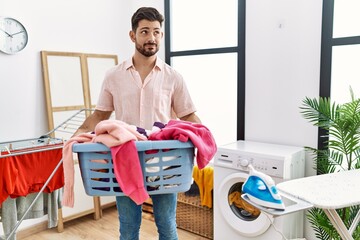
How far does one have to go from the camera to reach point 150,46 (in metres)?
1.39

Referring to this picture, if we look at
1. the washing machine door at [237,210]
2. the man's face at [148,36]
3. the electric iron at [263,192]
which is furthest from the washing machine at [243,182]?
the man's face at [148,36]

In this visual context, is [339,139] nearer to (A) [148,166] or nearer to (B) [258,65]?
(B) [258,65]

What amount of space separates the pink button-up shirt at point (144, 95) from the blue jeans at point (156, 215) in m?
0.33

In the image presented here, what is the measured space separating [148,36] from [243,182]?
1.51m

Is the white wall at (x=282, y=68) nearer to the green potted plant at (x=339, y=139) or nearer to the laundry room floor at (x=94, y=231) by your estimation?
the green potted plant at (x=339, y=139)

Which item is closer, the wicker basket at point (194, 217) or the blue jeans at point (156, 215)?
the blue jeans at point (156, 215)

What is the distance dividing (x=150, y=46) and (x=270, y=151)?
143cm

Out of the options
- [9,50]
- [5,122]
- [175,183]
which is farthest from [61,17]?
[175,183]

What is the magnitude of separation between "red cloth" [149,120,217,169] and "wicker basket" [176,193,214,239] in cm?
183

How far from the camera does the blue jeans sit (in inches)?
55.2

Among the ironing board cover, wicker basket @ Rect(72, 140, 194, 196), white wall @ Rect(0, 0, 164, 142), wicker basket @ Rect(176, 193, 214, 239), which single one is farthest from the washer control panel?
white wall @ Rect(0, 0, 164, 142)

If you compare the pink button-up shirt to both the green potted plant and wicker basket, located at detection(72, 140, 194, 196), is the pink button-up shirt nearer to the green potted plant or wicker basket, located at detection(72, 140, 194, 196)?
wicker basket, located at detection(72, 140, 194, 196)

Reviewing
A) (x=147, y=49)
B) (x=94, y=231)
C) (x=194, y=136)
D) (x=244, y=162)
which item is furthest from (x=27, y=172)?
(x=244, y=162)

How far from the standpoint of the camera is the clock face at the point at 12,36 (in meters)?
2.60
